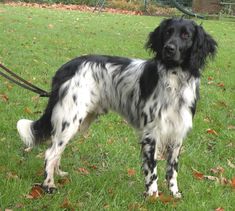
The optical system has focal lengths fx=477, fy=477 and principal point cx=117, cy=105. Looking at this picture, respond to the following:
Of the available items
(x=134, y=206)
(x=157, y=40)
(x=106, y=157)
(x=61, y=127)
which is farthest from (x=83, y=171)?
(x=157, y=40)

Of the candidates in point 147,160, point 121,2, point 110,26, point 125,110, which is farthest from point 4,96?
point 121,2

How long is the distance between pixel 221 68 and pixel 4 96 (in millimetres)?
6155

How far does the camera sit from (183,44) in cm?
487

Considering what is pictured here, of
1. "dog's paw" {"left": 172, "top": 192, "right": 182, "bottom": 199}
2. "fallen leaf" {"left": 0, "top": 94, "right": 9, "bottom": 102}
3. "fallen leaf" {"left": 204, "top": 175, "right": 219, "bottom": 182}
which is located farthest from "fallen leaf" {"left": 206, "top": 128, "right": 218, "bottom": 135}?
"fallen leaf" {"left": 0, "top": 94, "right": 9, "bottom": 102}

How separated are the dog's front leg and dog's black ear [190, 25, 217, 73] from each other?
0.92 m

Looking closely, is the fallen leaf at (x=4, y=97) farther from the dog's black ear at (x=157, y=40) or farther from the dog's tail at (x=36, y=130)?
the dog's black ear at (x=157, y=40)

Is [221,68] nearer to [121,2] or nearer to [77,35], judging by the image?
[77,35]

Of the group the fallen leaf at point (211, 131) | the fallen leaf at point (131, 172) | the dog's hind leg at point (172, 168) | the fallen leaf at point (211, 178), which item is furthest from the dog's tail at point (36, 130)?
the fallen leaf at point (211, 131)

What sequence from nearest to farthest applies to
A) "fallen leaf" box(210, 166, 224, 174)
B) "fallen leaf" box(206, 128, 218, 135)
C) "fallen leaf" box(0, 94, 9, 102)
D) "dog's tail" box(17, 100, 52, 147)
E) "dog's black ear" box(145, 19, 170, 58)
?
"dog's black ear" box(145, 19, 170, 58), "dog's tail" box(17, 100, 52, 147), "fallen leaf" box(210, 166, 224, 174), "fallen leaf" box(206, 128, 218, 135), "fallen leaf" box(0, 94, 9, 102)

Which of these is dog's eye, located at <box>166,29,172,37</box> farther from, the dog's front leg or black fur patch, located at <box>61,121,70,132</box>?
black fur patch, located at <box>61,121,70,132</box>

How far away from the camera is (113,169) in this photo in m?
5.78

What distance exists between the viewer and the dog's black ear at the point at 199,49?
4.91m

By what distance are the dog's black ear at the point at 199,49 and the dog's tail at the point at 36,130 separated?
1729 mm

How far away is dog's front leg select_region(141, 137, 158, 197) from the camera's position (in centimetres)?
509
